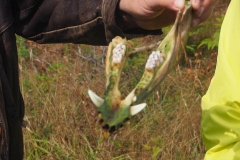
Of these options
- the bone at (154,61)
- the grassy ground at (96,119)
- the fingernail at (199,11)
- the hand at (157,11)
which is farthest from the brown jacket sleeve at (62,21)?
the grassy ground at (96,119)

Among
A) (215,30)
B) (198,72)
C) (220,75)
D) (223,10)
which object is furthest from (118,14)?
(223,10)

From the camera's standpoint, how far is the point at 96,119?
295cm

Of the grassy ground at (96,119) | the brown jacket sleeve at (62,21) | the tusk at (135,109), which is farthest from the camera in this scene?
the grassy ground at (96,119)

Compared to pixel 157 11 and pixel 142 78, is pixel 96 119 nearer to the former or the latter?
pixel 157 11

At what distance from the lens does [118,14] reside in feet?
5.27

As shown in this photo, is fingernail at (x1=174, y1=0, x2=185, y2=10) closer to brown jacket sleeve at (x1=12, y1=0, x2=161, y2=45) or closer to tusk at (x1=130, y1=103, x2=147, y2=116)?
tusk at (x1=130, y1=103, x2=147, y2=116)

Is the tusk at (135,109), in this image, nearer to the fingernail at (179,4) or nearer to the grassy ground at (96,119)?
the fingernail at (179,4)

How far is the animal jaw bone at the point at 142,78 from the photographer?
1.07m

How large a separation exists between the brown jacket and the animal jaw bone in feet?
1.45

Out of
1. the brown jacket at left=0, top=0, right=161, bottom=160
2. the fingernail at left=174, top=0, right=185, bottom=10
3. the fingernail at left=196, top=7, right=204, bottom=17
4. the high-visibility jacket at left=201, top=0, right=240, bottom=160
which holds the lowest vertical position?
the brown jacket at left=0, top=0, right=161, bottom=160

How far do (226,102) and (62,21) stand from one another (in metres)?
0.84

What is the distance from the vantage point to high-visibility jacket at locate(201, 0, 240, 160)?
3.77 feet

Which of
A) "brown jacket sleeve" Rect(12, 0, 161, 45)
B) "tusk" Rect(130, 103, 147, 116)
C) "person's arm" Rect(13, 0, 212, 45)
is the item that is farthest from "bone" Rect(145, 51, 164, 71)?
"brown jacket sleeve" Rect(12, 0, 161, 45)

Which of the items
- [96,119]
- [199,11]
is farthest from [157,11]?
[96,119]
